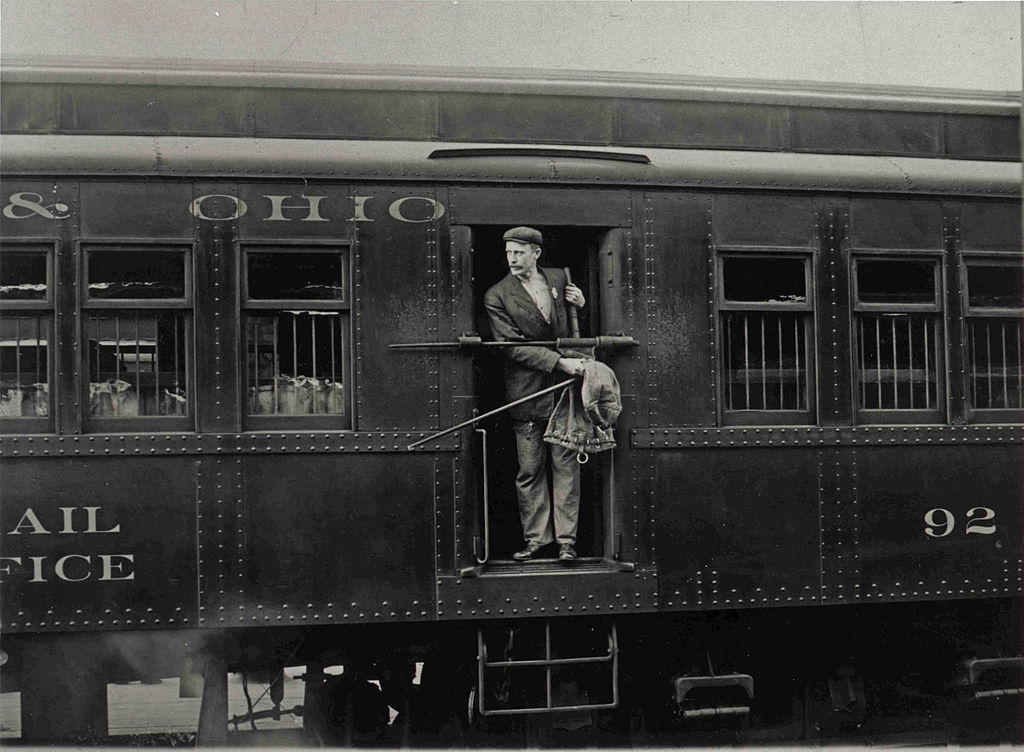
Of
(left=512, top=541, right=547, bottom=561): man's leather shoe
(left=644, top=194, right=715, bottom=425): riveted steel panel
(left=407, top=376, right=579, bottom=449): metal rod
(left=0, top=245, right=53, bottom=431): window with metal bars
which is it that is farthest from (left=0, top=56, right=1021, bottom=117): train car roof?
(left=512, top=541, right=547, bottom=561): man's leather shoe

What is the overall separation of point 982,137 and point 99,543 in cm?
539

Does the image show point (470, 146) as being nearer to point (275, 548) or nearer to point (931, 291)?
point (275, 548)

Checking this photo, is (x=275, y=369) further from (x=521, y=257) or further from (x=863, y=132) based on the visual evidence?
(x=863, y=132)

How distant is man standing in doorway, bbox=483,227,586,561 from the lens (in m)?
5.10

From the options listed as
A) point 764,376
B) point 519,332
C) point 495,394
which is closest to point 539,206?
point 519,332

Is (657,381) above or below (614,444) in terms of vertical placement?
above

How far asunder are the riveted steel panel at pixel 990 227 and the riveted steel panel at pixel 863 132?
17.7 inches

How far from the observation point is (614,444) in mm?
5004

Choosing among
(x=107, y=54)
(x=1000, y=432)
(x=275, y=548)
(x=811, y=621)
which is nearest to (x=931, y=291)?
(x=1000, y=432)

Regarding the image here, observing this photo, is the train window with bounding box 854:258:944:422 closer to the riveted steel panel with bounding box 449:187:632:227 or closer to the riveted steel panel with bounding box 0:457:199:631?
the riveted steel panel with bounding box 449:187:632:227

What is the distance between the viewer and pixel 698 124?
5398 mm

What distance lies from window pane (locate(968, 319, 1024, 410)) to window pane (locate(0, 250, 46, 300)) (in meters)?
4.96

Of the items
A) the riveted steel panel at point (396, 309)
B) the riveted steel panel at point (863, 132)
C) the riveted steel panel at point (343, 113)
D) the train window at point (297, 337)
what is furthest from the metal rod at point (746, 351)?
the train window at point (297, 337)

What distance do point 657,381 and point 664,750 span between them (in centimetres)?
203
